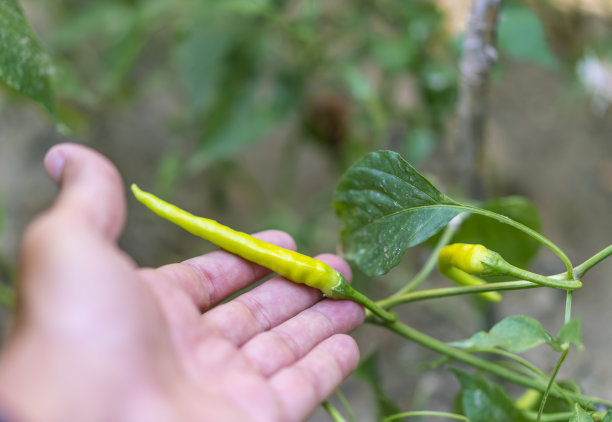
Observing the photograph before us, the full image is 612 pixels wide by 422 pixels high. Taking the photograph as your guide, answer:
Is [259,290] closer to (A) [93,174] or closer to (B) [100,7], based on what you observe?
(A) [93,174]

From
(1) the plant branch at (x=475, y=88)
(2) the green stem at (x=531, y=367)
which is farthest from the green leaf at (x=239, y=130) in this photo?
(2) the green stem at (x=531, y=367)

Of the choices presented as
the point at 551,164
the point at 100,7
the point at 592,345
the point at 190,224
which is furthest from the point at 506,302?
the point at 100,7

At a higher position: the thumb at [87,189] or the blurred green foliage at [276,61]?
the blurred green foliage at [276,61]

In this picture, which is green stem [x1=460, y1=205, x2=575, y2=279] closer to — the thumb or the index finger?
the index finger

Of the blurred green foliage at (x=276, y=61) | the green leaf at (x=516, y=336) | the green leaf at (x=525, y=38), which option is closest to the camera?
the green leaf at (x=516, y=336)

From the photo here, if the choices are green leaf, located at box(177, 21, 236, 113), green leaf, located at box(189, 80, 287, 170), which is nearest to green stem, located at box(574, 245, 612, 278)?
green leaf, located at box(189, 80, 287, 170)

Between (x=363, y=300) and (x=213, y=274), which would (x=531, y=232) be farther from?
(x=213, y=274)

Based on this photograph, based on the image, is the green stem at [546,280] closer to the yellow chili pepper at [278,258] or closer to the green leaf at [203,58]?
the yellow chili pepper at [278,258]
